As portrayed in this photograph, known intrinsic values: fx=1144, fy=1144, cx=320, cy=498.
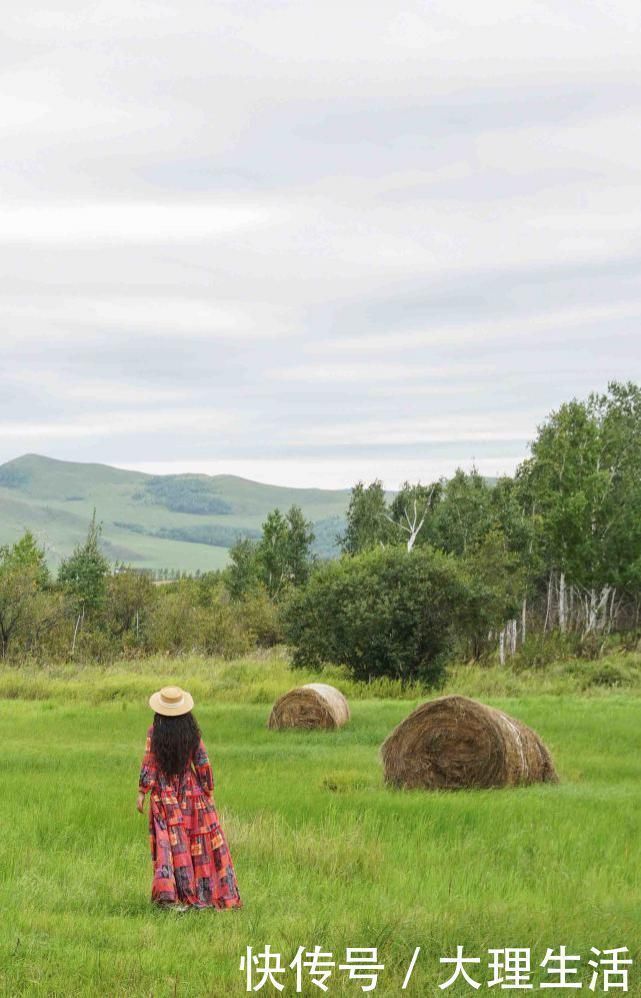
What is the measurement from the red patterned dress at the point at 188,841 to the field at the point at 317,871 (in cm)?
28

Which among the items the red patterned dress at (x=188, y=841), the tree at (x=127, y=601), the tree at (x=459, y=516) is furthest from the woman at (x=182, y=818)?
the tree at (x=459, y=516)

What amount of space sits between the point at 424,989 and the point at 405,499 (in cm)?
7791

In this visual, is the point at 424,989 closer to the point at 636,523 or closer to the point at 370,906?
the point at 370,906

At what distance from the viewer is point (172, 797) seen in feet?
34.2

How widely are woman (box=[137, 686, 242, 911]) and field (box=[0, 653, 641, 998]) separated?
309mm

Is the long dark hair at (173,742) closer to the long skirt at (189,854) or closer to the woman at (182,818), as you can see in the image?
the woman at (182,818)

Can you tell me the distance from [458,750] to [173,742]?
24.8 ft

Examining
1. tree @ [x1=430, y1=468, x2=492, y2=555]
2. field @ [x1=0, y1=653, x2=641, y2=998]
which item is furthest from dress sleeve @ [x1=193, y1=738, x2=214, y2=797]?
tree @ [x1=430, y1=468, x2=492, y2=555]

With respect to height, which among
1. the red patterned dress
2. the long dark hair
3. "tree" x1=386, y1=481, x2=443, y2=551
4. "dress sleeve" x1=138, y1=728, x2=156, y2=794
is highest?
"tree" x1=386, y1=481, x2=443, y2=551

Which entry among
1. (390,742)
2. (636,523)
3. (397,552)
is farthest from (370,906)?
(636,523)

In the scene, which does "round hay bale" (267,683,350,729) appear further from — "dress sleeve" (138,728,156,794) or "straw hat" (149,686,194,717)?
"straw hat" (149,686,194,717)

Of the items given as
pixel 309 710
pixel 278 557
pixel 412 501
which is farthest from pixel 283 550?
pixel 309 710

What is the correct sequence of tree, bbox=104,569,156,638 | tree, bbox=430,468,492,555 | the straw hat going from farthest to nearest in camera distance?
tree, bbox=430,468,492,555 < tree, bbox=104,569,156,638 < the straw hat

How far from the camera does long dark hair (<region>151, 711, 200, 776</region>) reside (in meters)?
10.4
